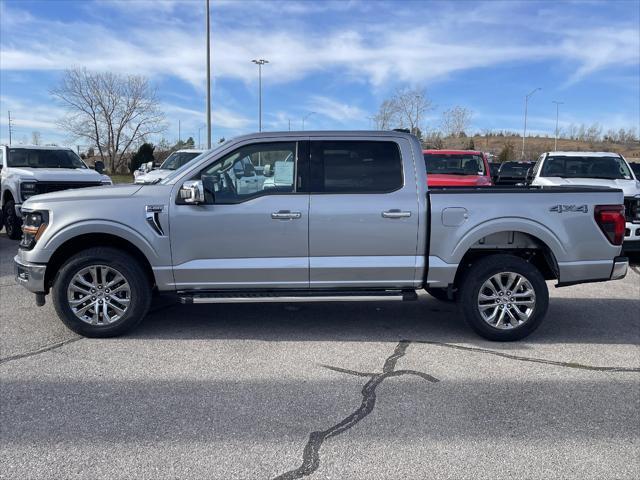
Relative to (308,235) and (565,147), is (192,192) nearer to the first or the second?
(308,235)

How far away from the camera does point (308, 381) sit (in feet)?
14.2

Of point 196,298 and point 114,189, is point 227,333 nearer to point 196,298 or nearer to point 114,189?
point 196,298

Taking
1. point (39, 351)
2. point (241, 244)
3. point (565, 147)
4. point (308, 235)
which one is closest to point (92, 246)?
point (39, 351)

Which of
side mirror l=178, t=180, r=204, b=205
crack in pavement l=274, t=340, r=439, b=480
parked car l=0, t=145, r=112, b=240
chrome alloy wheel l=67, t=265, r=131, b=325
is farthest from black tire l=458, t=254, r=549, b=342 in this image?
parked car l=0, t=145, r=112, b=240

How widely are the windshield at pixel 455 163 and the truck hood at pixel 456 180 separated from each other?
51cm

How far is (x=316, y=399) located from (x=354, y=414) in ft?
1.15

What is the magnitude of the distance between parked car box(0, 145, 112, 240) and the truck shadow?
6155mm

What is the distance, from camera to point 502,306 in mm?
5320

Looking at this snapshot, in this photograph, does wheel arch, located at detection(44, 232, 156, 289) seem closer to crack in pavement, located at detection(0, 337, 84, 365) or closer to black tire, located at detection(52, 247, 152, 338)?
black tire, located at detection(52, 247, 152, 338)

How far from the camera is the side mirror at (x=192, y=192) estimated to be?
4.95 m

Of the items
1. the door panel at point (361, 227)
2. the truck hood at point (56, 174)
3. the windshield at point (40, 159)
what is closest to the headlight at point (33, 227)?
the door panel at point (361, 227)

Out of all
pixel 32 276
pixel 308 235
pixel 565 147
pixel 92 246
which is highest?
pixel 565 147

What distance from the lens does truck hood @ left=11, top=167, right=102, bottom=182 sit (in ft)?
36.2

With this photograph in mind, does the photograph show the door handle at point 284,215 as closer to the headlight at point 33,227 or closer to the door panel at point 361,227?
the door panel at point 361,227
